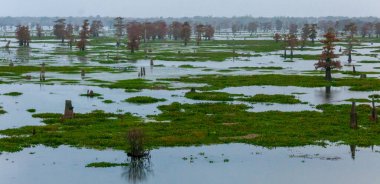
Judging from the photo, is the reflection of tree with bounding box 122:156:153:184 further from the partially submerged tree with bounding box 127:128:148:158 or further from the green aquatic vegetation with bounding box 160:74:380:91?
the green aquatic vegetation with bounding box 160:74:380:91

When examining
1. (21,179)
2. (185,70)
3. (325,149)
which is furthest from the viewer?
(185,70)

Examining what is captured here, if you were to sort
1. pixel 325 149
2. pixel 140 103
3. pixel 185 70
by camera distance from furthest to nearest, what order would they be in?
pixel 185 70 < pixel 140 103 < pixel 325 149

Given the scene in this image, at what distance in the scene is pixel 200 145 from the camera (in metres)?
43.0

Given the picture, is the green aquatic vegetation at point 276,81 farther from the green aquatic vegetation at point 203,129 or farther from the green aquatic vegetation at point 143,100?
the green aquatic vegetation at point 203,129

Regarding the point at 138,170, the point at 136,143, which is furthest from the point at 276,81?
the point at 138,170

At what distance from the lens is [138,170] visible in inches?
1465

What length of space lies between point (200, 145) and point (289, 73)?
5863 centimetres

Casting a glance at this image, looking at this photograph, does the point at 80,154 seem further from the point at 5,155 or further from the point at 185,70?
the point at 185,70

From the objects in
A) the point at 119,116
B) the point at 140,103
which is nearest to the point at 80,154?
the point at 119,116

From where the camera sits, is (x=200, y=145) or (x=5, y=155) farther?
(x=200, y=145)

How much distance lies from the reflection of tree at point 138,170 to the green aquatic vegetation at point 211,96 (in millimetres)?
27623

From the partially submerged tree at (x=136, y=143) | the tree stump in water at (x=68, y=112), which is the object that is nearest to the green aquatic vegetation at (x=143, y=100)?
the tree stump in water at (x=68, y=112)

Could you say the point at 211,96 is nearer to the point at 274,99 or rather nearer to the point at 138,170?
the point at 274,99

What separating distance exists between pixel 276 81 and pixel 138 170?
5123cm
